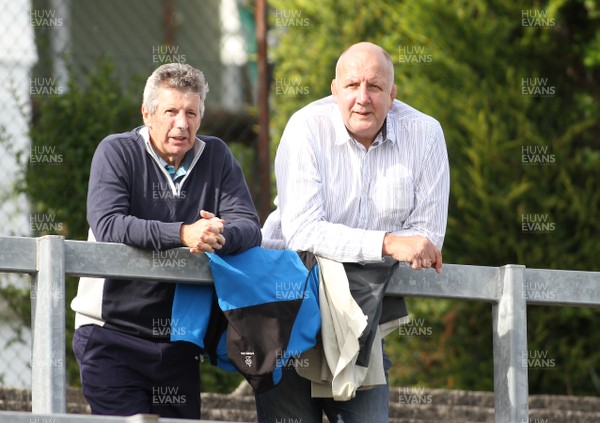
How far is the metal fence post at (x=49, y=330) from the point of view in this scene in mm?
4023

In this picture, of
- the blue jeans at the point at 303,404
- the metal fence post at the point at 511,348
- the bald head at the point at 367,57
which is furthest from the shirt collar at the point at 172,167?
the metal fence post at the point at 511,348

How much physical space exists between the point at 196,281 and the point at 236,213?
32 cm

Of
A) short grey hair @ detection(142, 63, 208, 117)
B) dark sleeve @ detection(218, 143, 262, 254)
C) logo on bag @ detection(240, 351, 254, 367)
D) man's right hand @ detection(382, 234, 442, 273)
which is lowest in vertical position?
logo on bag @ detection(240, 351, 254, 367)

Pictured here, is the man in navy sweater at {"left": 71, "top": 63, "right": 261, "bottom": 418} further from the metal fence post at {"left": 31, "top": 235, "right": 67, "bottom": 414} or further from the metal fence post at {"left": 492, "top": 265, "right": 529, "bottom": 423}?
the metal fence post at {"left": 492, "top": 265, "right": 529, "bottom": 423}

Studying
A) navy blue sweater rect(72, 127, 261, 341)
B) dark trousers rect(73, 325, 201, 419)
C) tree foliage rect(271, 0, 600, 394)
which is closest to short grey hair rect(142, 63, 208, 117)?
navy blue sweater rect(72, 127, 261, 341)

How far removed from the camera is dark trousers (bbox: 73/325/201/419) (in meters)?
4.41

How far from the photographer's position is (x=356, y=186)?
15.2 feet

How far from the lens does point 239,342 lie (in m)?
4.29

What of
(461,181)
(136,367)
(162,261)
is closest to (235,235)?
(162,261)

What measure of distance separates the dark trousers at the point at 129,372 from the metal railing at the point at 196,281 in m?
0.28

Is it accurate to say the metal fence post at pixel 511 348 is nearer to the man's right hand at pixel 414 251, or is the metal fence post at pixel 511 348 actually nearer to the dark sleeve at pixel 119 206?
the man's right hand at pixel 414 251

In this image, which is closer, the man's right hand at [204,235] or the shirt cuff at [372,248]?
the man's right hand at [204,235]

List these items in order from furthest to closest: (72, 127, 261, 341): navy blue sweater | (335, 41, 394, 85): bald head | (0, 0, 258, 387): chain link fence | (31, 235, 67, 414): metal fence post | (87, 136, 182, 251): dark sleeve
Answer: (0, 0, 258, 387): chain link fence < (335, 41, 394, 85): bald head < (72, 127, 261, 341): navy blue sweater < (87, 136, 182, 251): dark sleeve < (31, 235, 67, 414): metal fence post

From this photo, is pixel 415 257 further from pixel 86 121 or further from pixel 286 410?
pixel 86 121
